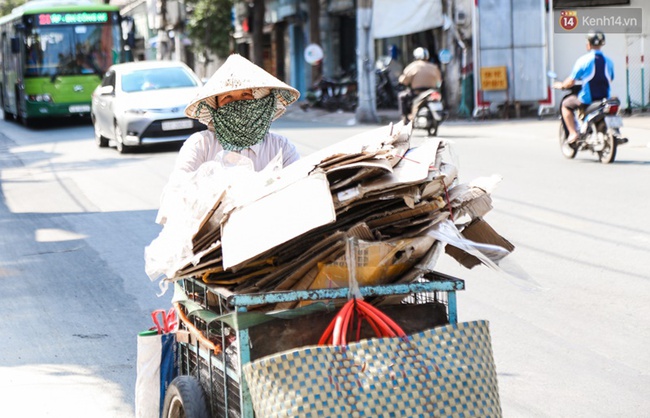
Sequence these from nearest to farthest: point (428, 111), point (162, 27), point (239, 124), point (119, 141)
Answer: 1. point (239, 124)
2. point (119, 141)
3. point (428, 111)
4. point (162, 27)

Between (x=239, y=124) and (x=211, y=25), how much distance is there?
3418 centimetres

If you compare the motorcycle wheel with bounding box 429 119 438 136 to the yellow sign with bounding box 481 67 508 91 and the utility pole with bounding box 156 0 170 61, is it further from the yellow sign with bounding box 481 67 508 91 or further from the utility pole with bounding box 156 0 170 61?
the utility pole with bounding box 156 0 170 61

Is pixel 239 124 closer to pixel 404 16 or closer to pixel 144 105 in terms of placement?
pixel 144 105

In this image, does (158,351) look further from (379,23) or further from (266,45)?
(266,45)

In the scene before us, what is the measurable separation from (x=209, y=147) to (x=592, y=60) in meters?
10.7

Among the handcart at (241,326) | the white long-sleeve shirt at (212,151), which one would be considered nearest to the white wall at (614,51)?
the white long-sleeve shirt at (212,151)

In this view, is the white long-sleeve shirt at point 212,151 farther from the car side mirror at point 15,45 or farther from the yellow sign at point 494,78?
the car side mirror at point 15,45

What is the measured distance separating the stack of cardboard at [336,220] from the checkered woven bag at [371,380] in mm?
362

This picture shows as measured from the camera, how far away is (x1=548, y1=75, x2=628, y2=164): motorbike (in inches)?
545

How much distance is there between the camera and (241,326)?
3240mm

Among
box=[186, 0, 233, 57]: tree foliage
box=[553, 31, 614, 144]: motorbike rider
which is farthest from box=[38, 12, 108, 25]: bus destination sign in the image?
box=[553, 31, 614, 144]: motorbike rider

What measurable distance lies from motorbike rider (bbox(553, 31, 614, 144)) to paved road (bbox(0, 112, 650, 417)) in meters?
0.80

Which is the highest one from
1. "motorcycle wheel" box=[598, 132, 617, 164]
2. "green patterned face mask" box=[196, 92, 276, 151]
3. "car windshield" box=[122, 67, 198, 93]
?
→ "car windshield" box=[122, 67, 198, 93]
